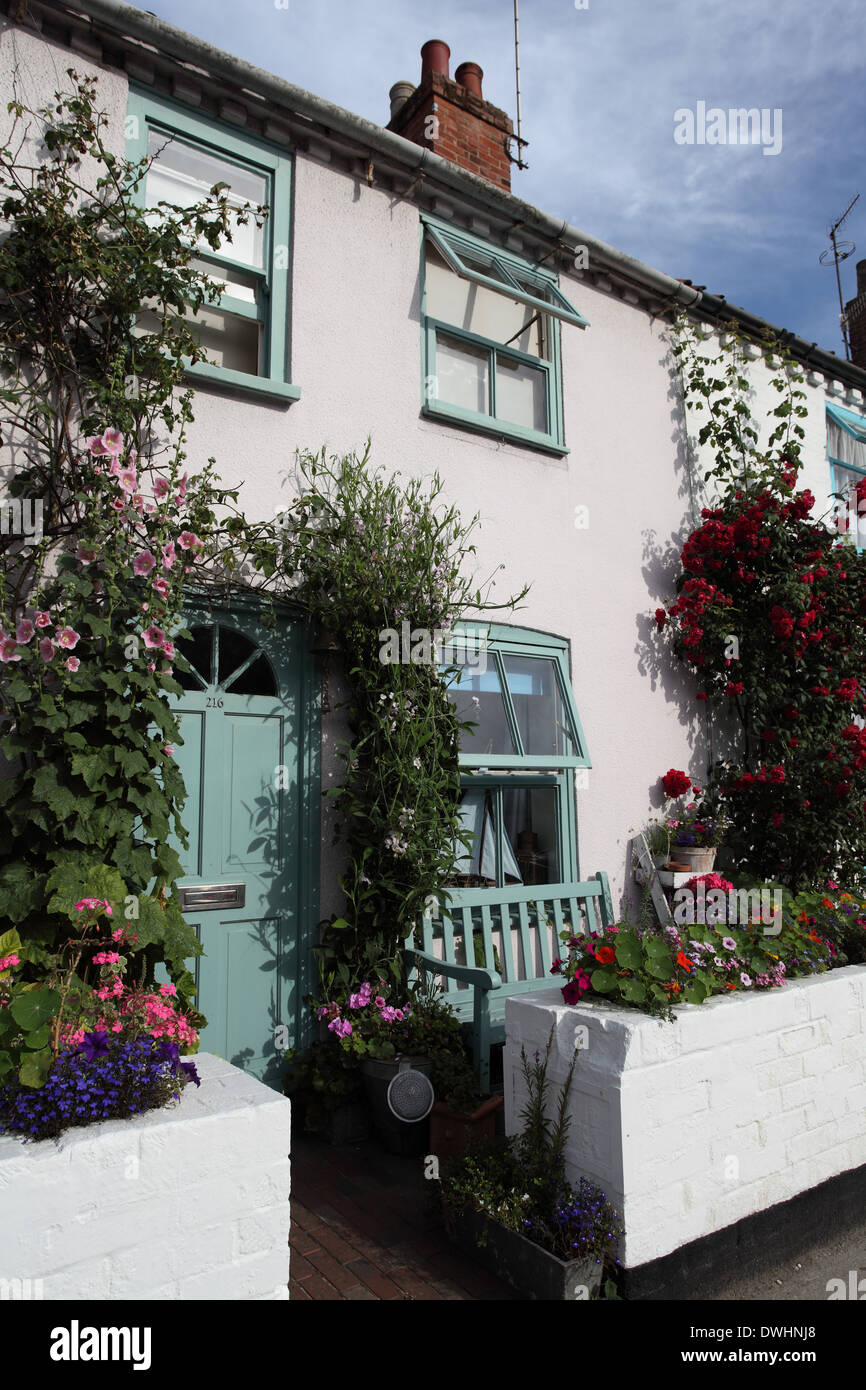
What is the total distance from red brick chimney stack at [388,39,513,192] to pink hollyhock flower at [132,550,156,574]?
4.10 metres

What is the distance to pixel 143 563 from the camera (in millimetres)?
3729

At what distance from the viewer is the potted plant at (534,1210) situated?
2.82m

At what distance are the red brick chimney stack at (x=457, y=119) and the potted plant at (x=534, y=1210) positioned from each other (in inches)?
233

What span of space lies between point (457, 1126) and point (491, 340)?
4.84m

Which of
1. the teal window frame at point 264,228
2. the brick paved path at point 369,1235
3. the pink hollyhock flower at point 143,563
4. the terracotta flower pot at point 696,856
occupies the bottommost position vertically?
the brick paved path at point 369,1235

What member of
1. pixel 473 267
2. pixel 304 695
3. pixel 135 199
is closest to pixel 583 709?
pixel 304 695

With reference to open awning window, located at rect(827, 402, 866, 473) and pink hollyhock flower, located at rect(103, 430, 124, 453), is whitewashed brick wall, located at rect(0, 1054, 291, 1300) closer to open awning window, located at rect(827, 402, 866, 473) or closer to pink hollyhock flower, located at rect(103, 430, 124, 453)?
pink hollyhock flower, located at rect(103, 430, 124, 453)

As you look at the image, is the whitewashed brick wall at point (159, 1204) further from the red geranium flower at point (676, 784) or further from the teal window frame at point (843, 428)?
the teal window frame at point (843, 428)

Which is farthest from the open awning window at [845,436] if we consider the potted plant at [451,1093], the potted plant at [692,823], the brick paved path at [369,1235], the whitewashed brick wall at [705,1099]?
the brick paved path at [369,1235]

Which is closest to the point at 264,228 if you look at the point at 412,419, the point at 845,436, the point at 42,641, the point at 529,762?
the point at 412,419

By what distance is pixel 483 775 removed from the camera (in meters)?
5.50

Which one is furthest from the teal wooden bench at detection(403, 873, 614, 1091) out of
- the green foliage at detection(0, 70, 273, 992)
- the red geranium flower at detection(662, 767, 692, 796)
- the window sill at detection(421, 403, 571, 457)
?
the window sill at detection(421, 403, 571, 457)

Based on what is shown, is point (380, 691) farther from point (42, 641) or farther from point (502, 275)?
point (502, 275)

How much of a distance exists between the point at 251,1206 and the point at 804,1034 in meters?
2.29
